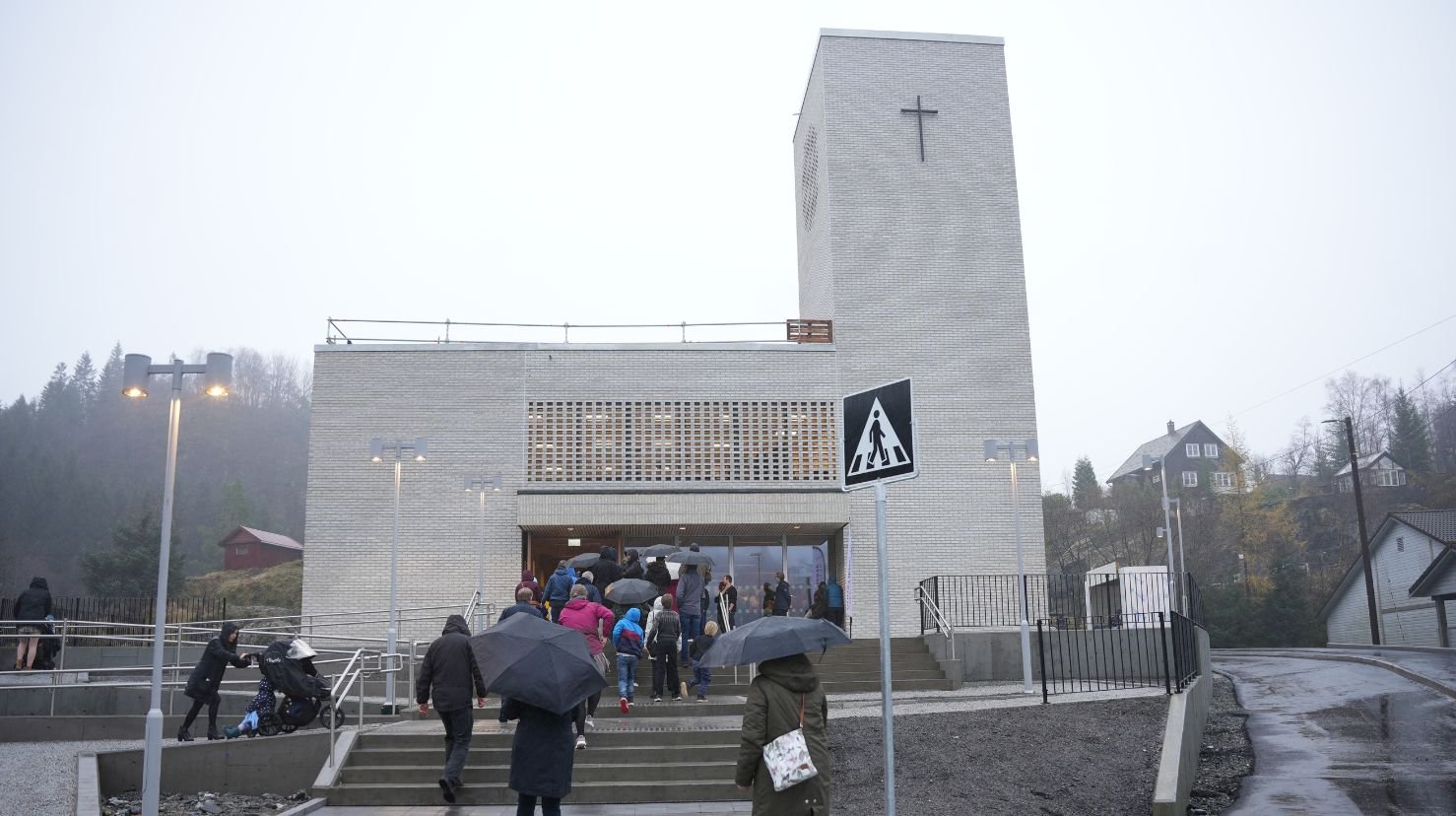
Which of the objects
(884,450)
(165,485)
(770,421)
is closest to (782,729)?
(884,450)

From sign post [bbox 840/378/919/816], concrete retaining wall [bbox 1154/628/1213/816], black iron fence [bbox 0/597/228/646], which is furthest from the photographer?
black iron fence [bbox 0/597/228/646]

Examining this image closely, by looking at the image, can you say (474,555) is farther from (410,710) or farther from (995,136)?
(995,136)

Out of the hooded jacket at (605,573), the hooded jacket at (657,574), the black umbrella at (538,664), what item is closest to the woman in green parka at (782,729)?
the black umbrella at (538,664)

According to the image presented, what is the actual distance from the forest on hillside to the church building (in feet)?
94.3

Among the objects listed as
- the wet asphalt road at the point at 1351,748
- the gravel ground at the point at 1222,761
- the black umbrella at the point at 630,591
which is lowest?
the gravel ground at the point at 1222,761

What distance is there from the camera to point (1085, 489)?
235 ft

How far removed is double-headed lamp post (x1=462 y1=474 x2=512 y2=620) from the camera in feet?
82.0

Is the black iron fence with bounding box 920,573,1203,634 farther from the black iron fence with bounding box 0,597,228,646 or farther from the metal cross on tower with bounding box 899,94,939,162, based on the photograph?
the black iron fence with bounding box 0,597,228,646

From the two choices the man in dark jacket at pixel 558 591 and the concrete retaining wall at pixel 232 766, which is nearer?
the concrete retaining wall at pixel 232 766

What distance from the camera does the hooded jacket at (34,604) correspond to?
19656 mm

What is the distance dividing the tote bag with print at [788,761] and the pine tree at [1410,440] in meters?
Result: 68.4

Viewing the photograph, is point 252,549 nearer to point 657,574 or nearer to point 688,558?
point 688,558

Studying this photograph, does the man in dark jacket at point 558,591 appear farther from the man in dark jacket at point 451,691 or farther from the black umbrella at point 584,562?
the man in dark jacket at point 451,691

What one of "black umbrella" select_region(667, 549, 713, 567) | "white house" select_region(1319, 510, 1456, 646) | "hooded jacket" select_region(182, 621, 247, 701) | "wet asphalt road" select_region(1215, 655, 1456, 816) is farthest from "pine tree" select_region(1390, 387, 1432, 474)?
"hooded jacket" select_region(182, 621, 247, 701)
